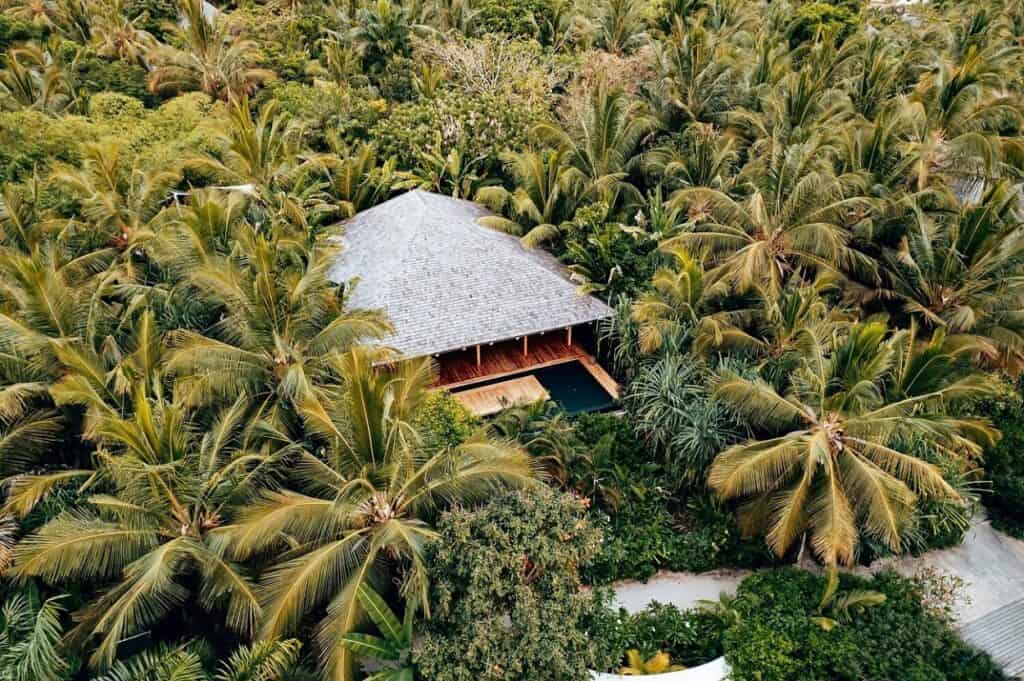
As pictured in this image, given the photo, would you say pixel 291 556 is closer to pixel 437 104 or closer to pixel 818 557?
pixel 818 557

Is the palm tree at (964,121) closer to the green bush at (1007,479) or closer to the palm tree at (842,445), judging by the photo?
the green bush at (1007,479)

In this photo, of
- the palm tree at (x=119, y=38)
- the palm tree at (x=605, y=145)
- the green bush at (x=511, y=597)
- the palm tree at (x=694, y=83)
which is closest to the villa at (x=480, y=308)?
the palm tree at (x=605, y=145)

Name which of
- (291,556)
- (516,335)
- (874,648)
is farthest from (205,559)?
(874,648)

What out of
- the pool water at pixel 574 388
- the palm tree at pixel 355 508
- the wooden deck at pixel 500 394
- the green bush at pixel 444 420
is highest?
the palm tree at pixel 355 508

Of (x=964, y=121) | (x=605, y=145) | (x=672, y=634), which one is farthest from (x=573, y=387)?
(x=964, y=121)

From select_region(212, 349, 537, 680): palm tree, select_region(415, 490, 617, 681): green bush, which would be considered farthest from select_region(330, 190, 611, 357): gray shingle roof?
select_region(415, 490, 617, 681): green bush

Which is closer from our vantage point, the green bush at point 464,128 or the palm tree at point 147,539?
the palm tree at point 147,539
